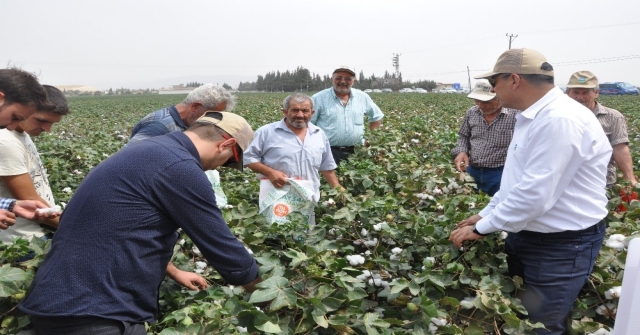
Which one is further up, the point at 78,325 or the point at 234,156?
the point at 234,156

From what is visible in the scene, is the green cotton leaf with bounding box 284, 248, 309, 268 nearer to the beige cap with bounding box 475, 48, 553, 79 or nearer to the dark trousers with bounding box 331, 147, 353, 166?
the beige cap with bounding box 475, 48, 553, 79

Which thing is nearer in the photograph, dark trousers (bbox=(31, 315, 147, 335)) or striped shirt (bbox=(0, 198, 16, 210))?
dark trousers (bbox=(31, 315, 147, 335))

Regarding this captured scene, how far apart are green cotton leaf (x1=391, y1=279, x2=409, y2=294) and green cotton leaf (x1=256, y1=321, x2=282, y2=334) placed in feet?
1.60

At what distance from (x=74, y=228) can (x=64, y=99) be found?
128cm

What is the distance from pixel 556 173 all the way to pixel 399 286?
692 mm

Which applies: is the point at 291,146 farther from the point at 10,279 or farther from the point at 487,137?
the point at 10,279

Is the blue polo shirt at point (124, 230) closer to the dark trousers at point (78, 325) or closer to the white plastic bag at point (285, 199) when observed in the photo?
the dark trousers at point (78, 325)

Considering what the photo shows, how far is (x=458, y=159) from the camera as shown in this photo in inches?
165

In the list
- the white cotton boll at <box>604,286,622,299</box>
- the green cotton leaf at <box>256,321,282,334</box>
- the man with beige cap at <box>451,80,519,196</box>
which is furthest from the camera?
the man with beige cap at <box>451,80,519,196</box>

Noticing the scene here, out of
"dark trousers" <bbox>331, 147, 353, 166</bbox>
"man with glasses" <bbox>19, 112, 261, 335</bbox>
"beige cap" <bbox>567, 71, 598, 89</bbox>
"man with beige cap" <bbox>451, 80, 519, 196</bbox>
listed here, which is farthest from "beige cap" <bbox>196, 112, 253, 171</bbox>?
"dark trousers" <bbox>331, 147, 353, 166</bbox>

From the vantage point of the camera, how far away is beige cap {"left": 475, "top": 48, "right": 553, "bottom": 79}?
78.8 inches

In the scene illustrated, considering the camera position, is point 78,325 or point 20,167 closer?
point 78,325

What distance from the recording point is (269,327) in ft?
5.30

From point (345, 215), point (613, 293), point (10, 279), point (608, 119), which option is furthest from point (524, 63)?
point (608, 119)
